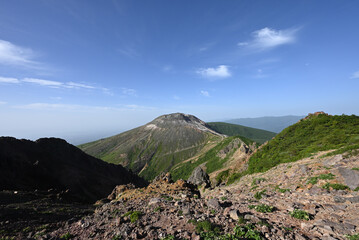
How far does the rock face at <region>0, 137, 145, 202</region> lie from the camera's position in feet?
129

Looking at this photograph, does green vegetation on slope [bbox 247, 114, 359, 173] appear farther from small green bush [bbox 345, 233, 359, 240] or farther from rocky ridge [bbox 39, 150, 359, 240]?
small green bush [bbox 345, 233, 359, 240]

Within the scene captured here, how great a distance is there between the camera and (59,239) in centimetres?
985

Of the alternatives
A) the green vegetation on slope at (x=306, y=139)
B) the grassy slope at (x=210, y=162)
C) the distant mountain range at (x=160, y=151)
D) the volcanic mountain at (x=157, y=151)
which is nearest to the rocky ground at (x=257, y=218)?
the green vegetation on slope at (x=306, y=139)

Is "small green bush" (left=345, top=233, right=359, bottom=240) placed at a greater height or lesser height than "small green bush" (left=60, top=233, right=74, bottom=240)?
greater

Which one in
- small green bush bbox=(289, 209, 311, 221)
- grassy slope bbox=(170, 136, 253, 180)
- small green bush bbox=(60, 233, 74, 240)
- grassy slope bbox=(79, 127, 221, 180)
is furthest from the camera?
grassy slope bbox=(79, 127, 221, 180)

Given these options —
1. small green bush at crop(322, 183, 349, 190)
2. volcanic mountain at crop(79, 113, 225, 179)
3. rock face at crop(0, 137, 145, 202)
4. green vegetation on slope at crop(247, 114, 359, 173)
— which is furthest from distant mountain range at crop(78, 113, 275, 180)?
small green bush at crop(322, 183, 349, 190)

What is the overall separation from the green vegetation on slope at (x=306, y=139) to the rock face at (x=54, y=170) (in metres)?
41.0

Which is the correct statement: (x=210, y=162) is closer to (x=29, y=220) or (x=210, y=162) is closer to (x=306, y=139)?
(x=306, y=139)

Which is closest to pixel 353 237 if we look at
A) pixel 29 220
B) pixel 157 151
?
pixel 29 220

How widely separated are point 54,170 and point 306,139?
7268 cm

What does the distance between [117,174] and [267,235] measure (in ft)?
235

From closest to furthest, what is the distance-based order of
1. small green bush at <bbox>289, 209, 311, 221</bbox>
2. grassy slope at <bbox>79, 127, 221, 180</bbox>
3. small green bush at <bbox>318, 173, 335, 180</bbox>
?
small green bush at <bbox>289, 209, 311, 221</bbox>
small green bush at <bbox>318, 173, 335, 180</bbox>
grassy slope at <bbox>79, 127, 221, 180</bbox>

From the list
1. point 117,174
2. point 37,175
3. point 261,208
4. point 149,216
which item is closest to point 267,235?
point 261,208

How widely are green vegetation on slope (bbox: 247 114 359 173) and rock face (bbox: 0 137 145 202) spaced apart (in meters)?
41.0
